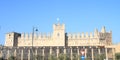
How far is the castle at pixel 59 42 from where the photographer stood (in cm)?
6425

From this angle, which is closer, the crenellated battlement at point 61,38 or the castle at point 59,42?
the castle at point 59,42

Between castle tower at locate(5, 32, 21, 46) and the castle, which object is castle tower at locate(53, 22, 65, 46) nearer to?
the castle

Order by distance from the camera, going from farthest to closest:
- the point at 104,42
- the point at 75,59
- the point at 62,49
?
1. the point at 104,42
2. the point at 62,49
3. the point at 75,59

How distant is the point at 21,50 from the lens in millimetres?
67375

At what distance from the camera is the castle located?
2530 inches

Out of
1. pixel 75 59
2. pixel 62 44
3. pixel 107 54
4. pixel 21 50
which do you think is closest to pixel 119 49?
pixel 107 54

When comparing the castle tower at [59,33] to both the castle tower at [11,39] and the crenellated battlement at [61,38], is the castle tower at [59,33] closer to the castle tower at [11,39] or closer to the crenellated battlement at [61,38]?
the crenellated battlement at [61,38]

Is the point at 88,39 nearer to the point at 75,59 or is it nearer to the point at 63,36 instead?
the point at 63,36

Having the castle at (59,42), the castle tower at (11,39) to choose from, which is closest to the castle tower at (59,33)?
the castle at (59,42)

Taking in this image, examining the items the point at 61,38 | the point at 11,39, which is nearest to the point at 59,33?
the point at 61,38

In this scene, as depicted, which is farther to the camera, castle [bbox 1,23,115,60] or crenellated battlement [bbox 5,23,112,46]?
crenellated battlement [bbox 5,23,112,46]

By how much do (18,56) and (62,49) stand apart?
37.3ft

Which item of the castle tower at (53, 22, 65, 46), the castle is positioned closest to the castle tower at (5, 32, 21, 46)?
the castle

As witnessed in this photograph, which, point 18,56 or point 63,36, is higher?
point 63,36
